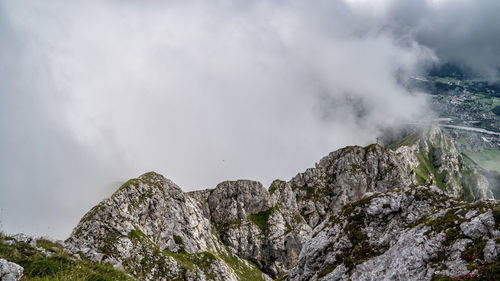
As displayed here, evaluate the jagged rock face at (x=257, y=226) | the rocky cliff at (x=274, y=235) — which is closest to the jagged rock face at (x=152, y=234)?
the rocky cliff at (x=274, y=235)

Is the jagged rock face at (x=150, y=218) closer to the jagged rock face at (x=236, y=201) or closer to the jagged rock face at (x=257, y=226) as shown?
the jagged rock face at (x=257, y=226)

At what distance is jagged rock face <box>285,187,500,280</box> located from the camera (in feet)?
63.8

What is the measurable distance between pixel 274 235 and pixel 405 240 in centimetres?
16819

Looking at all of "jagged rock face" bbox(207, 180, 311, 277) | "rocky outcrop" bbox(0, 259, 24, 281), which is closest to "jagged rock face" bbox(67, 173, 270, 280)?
"jagged rock face" bbox(207, 180, 311, 277)

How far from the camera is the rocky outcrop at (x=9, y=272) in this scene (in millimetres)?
12422

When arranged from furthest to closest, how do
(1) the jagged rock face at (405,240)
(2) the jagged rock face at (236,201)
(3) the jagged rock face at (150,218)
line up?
(2) the jagged rock face at (236,201) < (3) the jagged rock face at (150,218) < (1) the jagged rock face at (405,240)

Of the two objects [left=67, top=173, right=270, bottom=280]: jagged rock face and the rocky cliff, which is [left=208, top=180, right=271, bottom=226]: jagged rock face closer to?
the rocky cliff

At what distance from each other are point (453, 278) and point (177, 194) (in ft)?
426

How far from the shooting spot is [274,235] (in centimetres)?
18262

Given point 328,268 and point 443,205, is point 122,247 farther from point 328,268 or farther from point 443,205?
point 443,205

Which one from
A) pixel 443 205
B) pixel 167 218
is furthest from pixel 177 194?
pixel 443 205

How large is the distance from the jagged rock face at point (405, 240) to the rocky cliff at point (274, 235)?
10 centimetres

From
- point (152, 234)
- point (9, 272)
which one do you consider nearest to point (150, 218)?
point (152, 234)

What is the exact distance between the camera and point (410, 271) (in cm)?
2119
